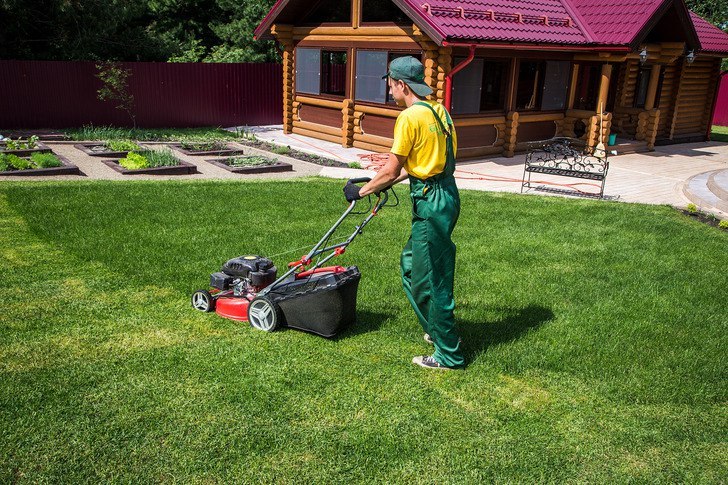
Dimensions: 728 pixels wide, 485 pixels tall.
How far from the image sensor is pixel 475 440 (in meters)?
4.01

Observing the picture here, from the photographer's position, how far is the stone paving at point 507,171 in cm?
1252

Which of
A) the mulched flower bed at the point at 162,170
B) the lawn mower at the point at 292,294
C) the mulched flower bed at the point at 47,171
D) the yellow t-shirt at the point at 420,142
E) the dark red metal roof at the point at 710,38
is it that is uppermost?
the dark red metal roof at the point at 710,38

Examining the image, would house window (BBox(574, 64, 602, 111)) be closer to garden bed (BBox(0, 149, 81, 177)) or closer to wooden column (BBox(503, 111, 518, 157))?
wooden column (BBox(503, 111, 518, 157))

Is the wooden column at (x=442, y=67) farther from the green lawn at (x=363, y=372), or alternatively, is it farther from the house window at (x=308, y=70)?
the green lawn at (x=363, y=372)

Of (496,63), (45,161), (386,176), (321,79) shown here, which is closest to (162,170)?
(45,161)

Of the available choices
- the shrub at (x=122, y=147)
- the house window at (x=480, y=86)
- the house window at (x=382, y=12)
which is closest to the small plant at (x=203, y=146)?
the shrub at (x=122, y=147)

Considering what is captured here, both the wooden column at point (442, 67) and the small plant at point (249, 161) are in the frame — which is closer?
the small plant at point (249, 161)

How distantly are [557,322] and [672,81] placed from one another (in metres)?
18.0

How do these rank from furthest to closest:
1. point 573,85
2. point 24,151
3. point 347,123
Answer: point 573,85
point 347,123
point 24,151

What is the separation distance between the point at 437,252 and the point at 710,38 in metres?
20.1

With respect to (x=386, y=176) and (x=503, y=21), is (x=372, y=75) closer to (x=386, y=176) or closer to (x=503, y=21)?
(x=503, y=21)

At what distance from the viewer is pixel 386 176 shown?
4613 millimetres

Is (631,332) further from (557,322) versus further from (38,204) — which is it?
(38,204)

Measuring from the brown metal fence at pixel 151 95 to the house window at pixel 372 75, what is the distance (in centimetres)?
615
